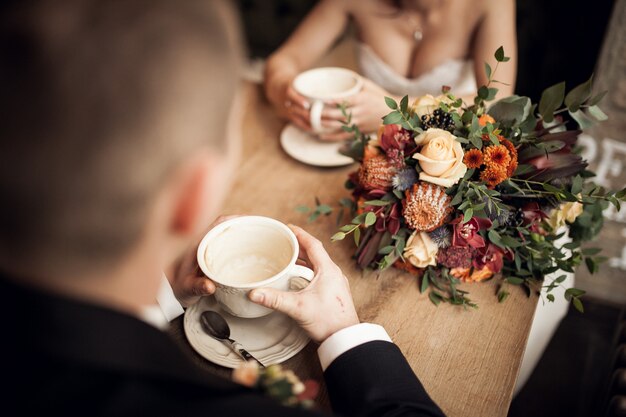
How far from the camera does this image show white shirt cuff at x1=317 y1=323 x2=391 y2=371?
2.14 ft

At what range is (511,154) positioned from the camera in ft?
2.49

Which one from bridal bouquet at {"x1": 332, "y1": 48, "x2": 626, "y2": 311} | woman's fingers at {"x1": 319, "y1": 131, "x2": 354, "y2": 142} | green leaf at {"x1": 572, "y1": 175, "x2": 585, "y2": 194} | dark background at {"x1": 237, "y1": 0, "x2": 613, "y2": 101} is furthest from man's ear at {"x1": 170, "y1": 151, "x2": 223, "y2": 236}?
dark background at {"x1": 237, "y1": 0, "x2": 613, "y2": 101}

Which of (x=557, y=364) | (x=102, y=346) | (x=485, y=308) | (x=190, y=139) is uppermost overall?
(x=190, y=139)

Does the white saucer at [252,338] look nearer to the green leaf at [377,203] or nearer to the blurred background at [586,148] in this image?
the green leaf at [377,203]

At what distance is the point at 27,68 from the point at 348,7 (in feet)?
4.50

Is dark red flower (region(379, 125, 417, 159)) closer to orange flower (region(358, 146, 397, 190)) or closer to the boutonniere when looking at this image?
orange flower (region(358, 146, 397, 190))

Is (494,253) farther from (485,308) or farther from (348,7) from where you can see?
(348,7)

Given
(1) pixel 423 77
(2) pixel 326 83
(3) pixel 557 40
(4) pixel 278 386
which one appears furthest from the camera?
(3) pixel 557 40

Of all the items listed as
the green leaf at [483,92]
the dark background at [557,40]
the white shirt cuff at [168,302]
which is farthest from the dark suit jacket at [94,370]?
the dark background at [557,40]

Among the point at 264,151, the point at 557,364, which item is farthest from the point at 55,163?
the point at 557,364

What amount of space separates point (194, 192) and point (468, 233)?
1.64 feet

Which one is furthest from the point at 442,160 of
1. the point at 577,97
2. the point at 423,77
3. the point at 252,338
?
A: the point at 423,77

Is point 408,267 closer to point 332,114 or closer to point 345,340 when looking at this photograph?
point 345,340

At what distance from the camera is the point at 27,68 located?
1.07ft
